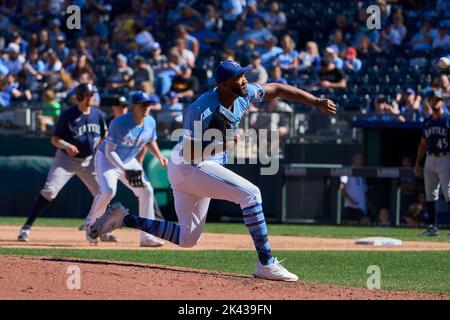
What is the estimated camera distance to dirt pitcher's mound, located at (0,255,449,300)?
767 centimetres

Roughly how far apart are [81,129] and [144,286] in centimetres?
555

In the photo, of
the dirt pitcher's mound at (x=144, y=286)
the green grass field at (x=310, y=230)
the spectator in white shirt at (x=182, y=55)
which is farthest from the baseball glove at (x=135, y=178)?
the spectator in white shirt at (x=182, y=55)

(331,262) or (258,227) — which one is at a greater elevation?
(258,227)

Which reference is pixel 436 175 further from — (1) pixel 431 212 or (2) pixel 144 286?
(2) pixel 144 286

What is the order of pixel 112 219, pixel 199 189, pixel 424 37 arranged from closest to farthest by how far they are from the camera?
1. pixel 199 189
2. pixel 112 219
3. pixel 424 37

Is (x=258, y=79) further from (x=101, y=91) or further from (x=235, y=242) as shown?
(x=235, y=242)

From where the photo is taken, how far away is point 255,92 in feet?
29.0

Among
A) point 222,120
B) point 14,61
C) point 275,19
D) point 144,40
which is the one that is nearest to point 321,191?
point 275,19

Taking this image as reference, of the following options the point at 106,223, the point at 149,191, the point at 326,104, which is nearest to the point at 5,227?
the point at 149,191

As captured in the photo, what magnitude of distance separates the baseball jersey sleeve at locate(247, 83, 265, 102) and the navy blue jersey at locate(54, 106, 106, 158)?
483 cm

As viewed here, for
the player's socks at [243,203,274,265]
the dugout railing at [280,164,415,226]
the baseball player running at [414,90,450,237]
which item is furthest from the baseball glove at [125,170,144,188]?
the dugout railing at [280,164,415,226]

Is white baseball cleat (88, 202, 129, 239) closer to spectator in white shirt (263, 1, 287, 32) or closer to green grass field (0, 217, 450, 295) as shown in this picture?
green grass field (0, 217, 450, 295)

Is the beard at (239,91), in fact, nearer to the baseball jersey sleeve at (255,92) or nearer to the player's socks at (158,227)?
the baseball jersey sleeve at (255,92)

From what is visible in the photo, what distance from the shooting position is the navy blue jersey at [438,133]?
1463 centimetres
